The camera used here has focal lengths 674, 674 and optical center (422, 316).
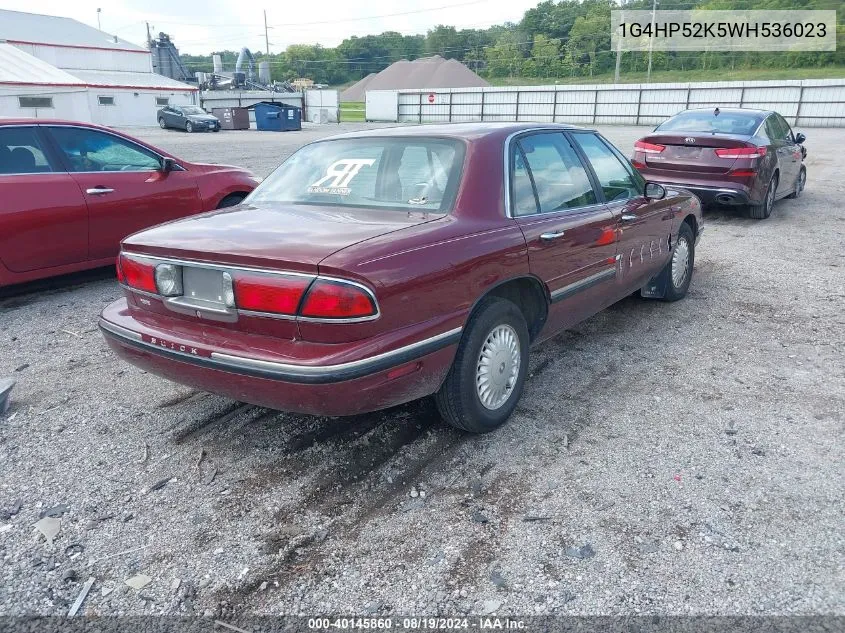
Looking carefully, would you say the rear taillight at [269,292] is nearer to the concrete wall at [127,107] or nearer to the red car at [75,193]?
the red car at [75,193]

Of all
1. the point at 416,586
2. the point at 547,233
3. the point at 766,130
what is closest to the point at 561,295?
the point at 547,233

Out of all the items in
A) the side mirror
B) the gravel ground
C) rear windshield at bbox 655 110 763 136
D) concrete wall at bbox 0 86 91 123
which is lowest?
the gravel ground

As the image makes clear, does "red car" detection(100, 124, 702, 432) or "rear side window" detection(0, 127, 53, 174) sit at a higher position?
"rear side window" detection(0, 127, 53, 174)

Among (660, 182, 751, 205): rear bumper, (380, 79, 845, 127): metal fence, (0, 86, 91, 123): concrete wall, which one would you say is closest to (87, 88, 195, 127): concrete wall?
(0, 86, 91, 123): concrete wall

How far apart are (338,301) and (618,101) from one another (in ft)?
135

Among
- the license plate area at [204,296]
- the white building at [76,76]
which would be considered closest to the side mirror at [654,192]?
the license plate area at [204,296]

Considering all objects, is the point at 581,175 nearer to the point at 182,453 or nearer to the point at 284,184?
the point at 284,184

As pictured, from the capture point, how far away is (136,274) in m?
3.34

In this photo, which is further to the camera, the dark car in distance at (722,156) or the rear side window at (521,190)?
the dark car in distance at (722,156)

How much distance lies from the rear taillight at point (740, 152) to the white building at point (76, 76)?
111ft

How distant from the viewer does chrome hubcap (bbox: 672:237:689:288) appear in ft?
18.6

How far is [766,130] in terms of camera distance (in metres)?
9.58

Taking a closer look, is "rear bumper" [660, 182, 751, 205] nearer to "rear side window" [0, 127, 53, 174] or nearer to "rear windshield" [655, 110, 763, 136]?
"rear windshield" [655, 110, 763, 136]

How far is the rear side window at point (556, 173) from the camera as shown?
12.7 feet
